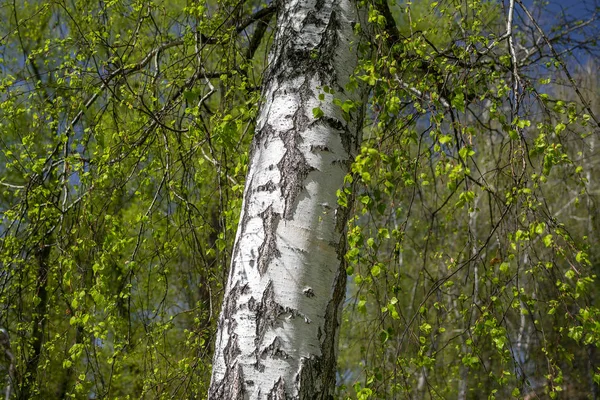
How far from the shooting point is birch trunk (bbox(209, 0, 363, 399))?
148cm

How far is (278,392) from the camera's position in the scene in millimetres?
1438

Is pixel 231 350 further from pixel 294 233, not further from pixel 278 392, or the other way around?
pixel 294 233

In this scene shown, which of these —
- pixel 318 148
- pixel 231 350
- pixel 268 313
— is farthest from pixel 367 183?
pixel 231 350

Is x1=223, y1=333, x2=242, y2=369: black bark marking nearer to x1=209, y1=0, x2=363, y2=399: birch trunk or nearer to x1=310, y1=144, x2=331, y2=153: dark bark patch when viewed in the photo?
x1=209, y1=0, x2=363, y2=399: birch trunk

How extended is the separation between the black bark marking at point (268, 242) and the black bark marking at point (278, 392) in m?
0.27

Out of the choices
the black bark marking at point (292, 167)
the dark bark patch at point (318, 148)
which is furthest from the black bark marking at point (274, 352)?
the dark bark patch at point (318, 148)

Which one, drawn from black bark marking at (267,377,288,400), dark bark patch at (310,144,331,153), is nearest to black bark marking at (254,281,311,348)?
black bark marking at (267,377,288,400)

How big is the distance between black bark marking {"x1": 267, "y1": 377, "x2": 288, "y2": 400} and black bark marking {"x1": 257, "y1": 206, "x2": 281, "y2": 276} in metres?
0.27

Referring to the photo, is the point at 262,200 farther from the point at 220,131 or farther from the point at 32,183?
the point at 32,183

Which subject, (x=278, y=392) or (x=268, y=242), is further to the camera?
(x=268, y=242)

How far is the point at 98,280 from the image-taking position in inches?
84.6

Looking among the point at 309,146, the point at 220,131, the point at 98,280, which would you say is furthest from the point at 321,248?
the point at 98,280

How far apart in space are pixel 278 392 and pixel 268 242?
1.22 ft

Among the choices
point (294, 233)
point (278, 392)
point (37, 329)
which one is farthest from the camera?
point (37, 329)
